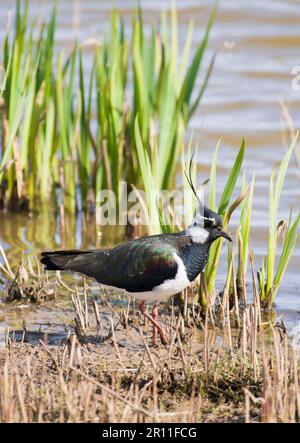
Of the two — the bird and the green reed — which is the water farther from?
the bird

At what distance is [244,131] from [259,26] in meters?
2.99

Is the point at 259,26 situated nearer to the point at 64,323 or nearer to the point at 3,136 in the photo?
the point at 3,136

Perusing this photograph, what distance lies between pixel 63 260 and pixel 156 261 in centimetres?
61

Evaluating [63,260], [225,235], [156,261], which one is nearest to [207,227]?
[225,235]

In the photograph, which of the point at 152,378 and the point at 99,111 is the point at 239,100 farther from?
the point at 152,378

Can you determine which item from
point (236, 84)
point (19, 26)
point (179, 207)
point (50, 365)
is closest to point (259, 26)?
point (236, 84)

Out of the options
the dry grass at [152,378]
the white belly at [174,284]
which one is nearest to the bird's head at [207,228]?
the white belly at [174,284]

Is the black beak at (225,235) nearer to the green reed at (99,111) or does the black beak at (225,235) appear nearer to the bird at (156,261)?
the bird at (156,261)

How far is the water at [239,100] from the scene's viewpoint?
7.38 meters

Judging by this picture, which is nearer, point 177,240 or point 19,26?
point 177,240

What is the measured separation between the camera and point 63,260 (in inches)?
217

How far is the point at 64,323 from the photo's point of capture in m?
5.70

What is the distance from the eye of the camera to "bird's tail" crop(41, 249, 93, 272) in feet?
18.0

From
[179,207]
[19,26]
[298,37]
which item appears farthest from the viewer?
[298,37]
